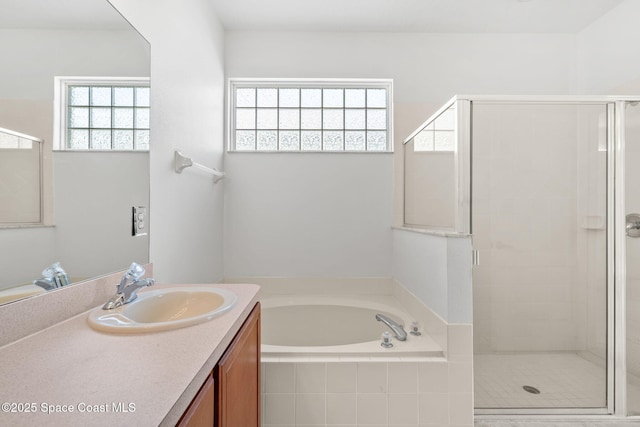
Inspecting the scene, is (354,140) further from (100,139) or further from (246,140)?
(100,139)

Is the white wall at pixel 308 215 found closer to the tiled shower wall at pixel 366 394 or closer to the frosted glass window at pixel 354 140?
the frosted glass window at pixel 354 140

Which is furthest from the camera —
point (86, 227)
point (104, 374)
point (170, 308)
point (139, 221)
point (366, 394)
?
point (366, 394)

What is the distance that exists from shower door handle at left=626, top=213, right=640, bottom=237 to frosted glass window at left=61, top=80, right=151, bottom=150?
2465 mm

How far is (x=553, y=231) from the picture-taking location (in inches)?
67.1

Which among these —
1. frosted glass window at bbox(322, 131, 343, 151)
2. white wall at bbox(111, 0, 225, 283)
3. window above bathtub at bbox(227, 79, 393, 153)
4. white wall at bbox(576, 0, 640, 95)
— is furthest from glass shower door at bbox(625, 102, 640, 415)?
white wall at bbox(111, 0, 225, 283)

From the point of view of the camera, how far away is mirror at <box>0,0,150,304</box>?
0.70 metres

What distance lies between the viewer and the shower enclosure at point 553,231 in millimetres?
1566

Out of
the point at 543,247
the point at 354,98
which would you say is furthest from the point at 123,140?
the point at 543,247

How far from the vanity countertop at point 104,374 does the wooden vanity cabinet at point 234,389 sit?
0.05 m

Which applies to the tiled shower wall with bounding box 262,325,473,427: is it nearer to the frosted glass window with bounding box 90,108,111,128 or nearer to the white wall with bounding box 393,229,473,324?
the white wall with bounding box 393,229,473,324

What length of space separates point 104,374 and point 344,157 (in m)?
2.12

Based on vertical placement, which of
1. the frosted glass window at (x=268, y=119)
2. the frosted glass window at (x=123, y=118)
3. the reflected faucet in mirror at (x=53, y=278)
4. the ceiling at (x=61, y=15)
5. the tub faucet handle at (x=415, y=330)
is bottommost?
the tub faucet handle at (x=415, y=330)

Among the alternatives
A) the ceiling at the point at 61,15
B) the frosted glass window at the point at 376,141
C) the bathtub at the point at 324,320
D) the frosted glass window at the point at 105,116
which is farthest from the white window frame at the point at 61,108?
the frosted glass window at the point at 376,141

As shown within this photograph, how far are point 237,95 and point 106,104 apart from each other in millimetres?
1679
